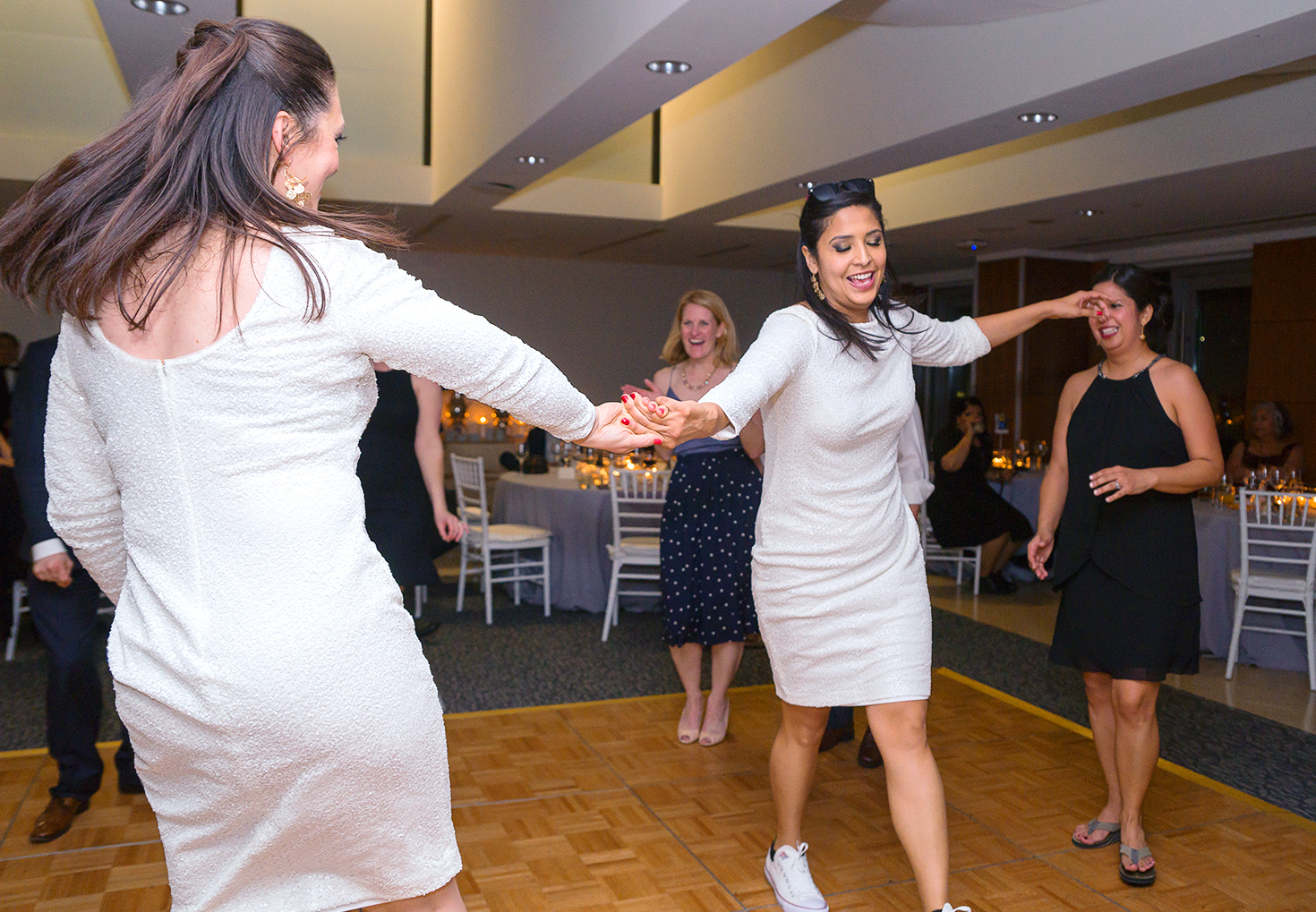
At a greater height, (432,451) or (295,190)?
(295,190)

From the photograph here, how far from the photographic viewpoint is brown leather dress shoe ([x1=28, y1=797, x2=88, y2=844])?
2879 millimetres

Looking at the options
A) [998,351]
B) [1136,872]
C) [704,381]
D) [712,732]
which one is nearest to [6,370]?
[704,381]

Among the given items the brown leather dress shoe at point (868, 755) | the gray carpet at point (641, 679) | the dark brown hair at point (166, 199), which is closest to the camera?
the dark brown hair at point (166, 199)

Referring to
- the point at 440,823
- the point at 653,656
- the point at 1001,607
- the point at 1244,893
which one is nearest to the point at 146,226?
the point at 440,823

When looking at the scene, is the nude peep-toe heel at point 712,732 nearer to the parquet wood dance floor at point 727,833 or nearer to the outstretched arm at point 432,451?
the parquet wood dance floor at point 727,833

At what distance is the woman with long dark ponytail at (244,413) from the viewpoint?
3.76 feet

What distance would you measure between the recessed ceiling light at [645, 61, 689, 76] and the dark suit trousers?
119 inches

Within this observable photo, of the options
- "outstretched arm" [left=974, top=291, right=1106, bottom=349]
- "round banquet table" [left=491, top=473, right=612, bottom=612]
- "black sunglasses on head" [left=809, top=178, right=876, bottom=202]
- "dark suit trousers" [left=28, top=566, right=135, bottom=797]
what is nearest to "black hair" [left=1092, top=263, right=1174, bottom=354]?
"outstretched arm" [left=974, top=291, right=1106, bottom=349]

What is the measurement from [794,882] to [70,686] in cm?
215

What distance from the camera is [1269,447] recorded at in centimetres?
675

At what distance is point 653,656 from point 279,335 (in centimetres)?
418

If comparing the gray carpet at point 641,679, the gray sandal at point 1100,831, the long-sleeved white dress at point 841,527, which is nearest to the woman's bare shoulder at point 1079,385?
the long-sleeved white dress at point 841,527

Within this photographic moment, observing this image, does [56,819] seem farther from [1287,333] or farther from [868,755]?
[1287,333]

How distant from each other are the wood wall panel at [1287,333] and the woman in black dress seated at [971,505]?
3.04 meters
